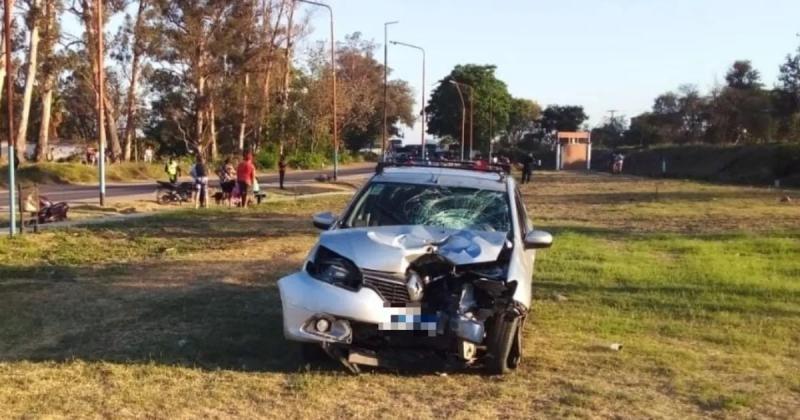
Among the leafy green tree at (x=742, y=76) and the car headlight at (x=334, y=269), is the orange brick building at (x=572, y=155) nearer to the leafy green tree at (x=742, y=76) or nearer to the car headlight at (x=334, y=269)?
the leafy green tree at (x=742, y=76)

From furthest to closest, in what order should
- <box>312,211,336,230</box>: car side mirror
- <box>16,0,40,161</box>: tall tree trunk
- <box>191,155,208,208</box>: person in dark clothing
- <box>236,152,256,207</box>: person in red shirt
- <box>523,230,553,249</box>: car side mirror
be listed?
<box>16,0,40,161</box>: tall tree trunk → <box>191,155,208,208</box>: person in dark clothing → <box>236,152,256,207</box>: person in red shirt → <box>312,211,336,230</box>: car side mirror → <box>523,230,553,249</box>: car side mirror

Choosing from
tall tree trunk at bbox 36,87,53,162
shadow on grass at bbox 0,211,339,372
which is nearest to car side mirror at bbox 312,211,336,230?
shadow on grass at bbox 0,211,339,372

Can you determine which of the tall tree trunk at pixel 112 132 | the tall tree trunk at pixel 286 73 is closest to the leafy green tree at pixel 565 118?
the tall tree trunk at pixel 286 73

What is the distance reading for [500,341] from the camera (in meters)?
5.88

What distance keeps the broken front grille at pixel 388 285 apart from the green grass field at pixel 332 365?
0.56 m

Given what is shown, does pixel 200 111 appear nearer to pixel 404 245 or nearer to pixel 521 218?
pixel 521 218

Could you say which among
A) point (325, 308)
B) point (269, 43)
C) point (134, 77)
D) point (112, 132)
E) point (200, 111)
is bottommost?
point (325, 308)

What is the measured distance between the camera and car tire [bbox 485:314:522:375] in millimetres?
5855

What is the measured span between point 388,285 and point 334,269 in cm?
41

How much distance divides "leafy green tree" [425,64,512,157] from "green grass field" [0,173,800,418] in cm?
8464

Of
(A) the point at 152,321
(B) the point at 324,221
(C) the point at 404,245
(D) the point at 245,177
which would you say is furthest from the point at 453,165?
(D) the point at 245,177

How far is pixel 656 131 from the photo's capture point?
86.8 meters

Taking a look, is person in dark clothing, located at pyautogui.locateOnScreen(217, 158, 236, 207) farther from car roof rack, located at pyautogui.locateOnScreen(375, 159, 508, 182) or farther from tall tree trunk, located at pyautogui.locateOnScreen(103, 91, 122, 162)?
tall tree trunk, located at pyautogui.locateOnScreen(103, 91, 122, 162)

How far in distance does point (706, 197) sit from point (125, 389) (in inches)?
1107
